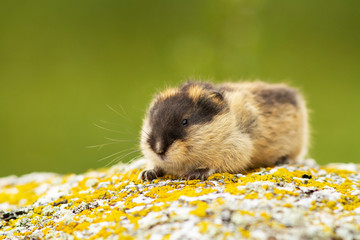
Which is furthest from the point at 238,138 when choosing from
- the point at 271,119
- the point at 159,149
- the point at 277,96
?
the point at 277,96

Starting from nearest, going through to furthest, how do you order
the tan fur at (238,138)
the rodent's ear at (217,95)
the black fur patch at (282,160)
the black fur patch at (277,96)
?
the tan fur at (238,138)
the rodent's ear at (217,95)
the black fur patch at (282,160)
the black fur patch at (277,96)

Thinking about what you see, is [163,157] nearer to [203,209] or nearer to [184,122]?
[184,122]

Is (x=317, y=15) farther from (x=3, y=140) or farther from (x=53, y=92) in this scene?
(x=3, y=140)

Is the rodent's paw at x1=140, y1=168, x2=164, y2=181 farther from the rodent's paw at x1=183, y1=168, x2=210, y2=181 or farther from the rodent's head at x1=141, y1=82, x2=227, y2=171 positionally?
the rodent's paw at x1=183, y1=168, x2=210, y2=181

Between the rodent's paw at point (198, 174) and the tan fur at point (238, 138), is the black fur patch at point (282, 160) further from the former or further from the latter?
the rodent's paw at point (198, 174)

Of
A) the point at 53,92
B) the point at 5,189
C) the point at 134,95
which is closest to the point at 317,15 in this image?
the point at 134,95

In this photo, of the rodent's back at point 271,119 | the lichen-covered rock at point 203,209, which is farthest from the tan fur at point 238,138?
the lichen-covered rock at point 203,209
